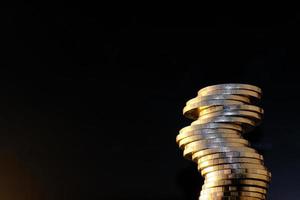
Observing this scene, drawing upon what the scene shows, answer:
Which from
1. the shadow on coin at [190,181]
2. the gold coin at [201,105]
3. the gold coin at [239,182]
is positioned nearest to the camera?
the gold coin at [239,182]

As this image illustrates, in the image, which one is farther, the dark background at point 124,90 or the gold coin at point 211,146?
the dark background at point 124,90

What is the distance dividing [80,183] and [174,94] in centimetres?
49

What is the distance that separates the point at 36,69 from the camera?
8.13 ft

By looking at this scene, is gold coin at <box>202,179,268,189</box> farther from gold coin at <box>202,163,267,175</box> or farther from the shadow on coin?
the shadow on coin

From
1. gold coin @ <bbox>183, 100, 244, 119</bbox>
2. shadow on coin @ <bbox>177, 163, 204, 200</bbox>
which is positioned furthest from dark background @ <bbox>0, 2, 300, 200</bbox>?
gold coin @ <bbox>183, 100, 244, 119</bbox>

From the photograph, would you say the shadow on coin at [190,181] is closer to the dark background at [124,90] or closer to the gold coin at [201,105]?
the dark background at [124,90]

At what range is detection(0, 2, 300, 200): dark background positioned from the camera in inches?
93.5

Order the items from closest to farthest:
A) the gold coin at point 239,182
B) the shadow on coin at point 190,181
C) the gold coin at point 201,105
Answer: the gold coin at point 239,182 → the gold coin at point 201,105 → the shadow on coin at point 190,181

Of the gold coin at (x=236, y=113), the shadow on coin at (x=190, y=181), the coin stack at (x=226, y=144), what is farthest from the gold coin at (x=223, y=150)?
the shadow on coin at (x=190, y=181)

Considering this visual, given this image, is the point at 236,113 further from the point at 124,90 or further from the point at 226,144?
the point at 124,90

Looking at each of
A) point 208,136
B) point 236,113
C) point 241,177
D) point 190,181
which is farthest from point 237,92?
point 190,181

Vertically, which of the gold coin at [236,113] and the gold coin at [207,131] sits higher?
the gold coin at [236,113]

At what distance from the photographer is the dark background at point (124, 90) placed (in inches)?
93.5

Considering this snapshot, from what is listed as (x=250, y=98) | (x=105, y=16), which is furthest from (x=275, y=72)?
(x=105, y=16)
